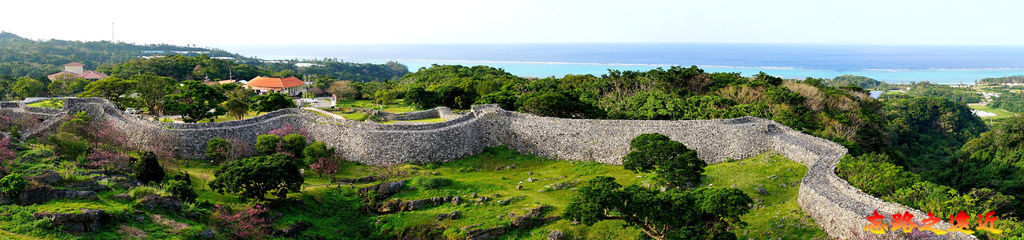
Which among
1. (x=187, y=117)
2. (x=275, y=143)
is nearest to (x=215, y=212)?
(x=275, y=143)

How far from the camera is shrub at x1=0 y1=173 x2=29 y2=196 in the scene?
1878 cm

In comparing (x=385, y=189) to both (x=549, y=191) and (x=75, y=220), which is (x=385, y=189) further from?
(x=75, y=220)

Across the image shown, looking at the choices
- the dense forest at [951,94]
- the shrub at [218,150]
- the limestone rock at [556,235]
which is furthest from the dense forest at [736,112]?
the dense forest at [951,94]

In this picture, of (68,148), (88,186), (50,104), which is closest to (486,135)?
(88,186)

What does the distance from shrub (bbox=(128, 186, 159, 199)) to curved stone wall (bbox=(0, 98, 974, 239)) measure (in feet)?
30.1

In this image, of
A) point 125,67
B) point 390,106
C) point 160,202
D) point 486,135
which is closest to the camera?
point 160,202

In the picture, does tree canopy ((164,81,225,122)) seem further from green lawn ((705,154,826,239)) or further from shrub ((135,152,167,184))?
green lawn ((705,154,826,239))

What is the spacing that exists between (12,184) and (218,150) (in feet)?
34.5

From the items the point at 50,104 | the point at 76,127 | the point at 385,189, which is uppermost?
the point at 50,104

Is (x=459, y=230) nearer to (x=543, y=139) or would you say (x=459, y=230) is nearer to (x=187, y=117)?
(x=543, y=139)

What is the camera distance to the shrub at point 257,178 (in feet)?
77.1

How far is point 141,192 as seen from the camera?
2131 centimetres

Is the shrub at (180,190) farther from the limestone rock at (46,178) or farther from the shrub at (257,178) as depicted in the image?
the limestone rock at (46,178)

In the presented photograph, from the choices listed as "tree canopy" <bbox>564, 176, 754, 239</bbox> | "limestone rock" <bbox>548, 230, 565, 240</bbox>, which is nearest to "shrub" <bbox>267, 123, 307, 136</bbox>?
"limestone rock" <bbox>548, 230, 565, 240</bbox>
